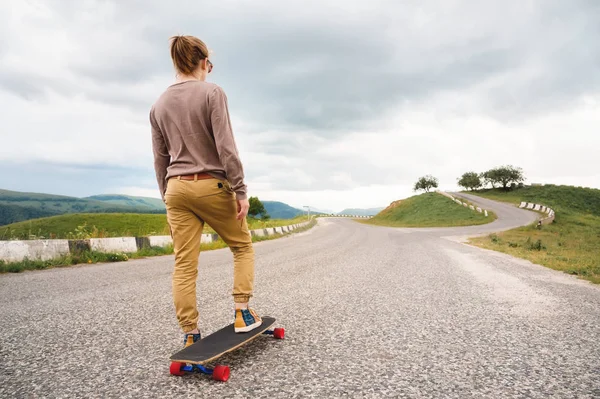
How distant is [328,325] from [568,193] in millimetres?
70552

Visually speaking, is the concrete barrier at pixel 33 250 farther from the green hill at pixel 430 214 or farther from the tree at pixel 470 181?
the tree at pixel 470 181

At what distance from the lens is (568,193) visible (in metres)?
58.2

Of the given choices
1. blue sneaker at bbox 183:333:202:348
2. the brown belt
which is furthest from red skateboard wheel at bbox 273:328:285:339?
the brown belt

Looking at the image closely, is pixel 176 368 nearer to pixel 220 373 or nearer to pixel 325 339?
pixel 220 373

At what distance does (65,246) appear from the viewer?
8.57m

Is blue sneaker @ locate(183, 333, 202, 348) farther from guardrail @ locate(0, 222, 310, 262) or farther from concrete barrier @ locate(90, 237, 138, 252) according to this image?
concrete barrier @ locate(90, 237, 138, 252)

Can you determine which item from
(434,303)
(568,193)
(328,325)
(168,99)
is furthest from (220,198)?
(568,193)

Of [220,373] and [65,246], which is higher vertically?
[65,246]

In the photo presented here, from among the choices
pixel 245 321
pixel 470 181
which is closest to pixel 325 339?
pixel 245 321

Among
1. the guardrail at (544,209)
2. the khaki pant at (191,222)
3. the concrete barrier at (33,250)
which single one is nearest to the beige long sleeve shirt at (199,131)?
the khaki pant at (191,222)

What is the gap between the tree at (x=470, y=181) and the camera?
3191 inches

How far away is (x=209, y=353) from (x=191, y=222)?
1006mm

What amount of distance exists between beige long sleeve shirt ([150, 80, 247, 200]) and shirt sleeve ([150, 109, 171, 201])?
157mm

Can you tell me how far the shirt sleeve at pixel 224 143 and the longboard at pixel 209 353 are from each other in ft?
3.95
